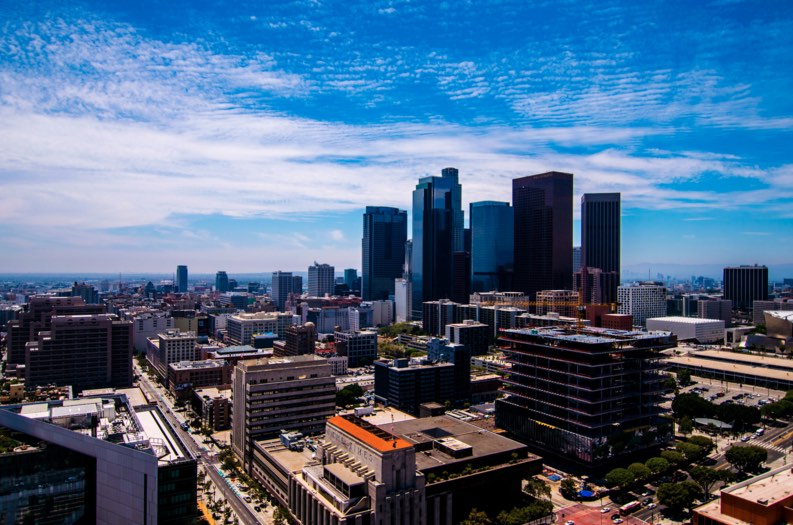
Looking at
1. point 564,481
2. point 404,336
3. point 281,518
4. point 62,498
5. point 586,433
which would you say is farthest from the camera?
point 404,336

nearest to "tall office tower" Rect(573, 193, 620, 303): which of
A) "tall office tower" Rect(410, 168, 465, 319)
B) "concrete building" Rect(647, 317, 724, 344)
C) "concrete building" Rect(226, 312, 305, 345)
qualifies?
Answer: "tall office tower" Rect(410, 168, 465, 319)

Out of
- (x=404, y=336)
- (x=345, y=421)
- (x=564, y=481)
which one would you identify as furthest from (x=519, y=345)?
(x=404, y=336)

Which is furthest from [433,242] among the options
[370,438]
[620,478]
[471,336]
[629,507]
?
[370,438]

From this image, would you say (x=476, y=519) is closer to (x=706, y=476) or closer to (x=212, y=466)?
(x=706, y=476)

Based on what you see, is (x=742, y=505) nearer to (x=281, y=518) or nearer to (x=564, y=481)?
(x=564, y=481)

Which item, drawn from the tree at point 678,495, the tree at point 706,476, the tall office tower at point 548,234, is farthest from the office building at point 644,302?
the tree at point 678,495

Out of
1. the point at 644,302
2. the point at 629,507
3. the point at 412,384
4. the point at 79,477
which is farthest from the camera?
the point at 644,302
